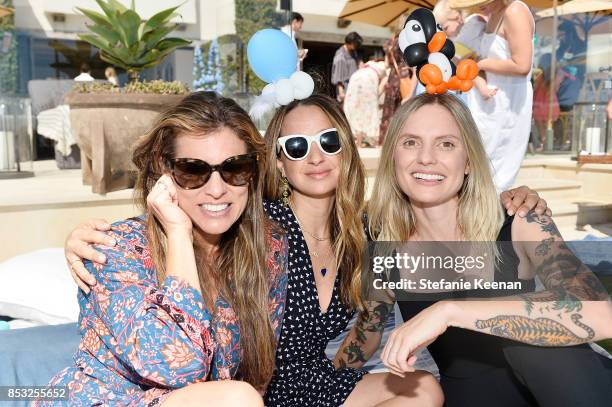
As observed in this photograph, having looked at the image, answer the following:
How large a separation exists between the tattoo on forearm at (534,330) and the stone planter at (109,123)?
9.85 ft

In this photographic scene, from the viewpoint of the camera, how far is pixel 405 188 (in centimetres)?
213

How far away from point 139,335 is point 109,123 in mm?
3074

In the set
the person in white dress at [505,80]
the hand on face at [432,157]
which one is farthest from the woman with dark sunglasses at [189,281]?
the person in white dress at [505,80]

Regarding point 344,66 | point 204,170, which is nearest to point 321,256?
point 204,170

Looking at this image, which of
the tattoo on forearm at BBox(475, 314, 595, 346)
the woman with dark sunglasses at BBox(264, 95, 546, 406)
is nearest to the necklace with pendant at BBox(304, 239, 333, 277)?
the woman with dark sunglasses at BBox(264, 95, 546, 406)

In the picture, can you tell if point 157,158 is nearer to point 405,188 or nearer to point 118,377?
point 118,377

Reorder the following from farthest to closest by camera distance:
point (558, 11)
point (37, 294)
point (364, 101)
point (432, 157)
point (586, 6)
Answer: point (558, 11) < point (364, 101) < point (586, 6) < point (37, 294) < point (432, 157)

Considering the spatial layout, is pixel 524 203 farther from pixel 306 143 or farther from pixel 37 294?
pixel 37 294

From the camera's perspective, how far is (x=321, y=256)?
2.27m

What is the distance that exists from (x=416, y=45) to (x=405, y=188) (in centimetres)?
66

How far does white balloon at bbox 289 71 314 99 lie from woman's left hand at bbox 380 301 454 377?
110cm

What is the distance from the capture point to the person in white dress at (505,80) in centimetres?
373

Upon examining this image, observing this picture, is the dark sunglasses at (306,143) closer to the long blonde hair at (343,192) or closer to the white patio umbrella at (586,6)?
the long blonde hair at (343,192)

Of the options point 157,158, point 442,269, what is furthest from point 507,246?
point 157,158
